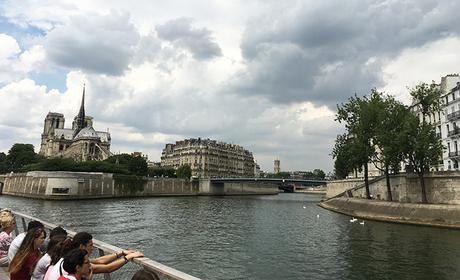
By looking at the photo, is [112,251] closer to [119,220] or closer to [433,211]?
[119,220]

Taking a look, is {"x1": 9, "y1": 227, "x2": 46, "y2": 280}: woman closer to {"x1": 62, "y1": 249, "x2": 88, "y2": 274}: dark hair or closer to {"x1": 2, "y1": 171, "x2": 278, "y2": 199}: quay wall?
{"x1": 62, "y1": 249, "x2": 88, "y2": 274}: dark hair

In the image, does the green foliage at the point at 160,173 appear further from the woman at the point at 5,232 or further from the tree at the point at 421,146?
the woman at the point at 5,232

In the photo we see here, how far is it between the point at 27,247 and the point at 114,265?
2.85m

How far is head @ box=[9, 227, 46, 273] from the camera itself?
8288 mm

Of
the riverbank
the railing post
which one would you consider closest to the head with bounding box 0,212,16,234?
the railing post

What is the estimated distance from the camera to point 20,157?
16088 cm

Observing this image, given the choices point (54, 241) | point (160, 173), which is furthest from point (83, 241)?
point (160, 173)

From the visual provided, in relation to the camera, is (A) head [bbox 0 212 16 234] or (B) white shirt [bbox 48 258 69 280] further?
(A) head [bbox 0 212 16 234]

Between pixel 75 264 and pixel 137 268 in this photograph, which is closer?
pixel 75 264

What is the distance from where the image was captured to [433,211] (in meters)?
43.0

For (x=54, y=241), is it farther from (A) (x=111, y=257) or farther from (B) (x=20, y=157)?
(B) (x=20, y=157)

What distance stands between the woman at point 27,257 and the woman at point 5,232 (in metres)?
1.71

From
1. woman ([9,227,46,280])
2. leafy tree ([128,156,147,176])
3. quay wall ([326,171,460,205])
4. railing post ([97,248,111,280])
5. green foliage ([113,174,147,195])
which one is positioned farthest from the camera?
leafy tree ([128,156,147,176])

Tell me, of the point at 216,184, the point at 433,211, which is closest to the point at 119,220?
the point at 433,211
